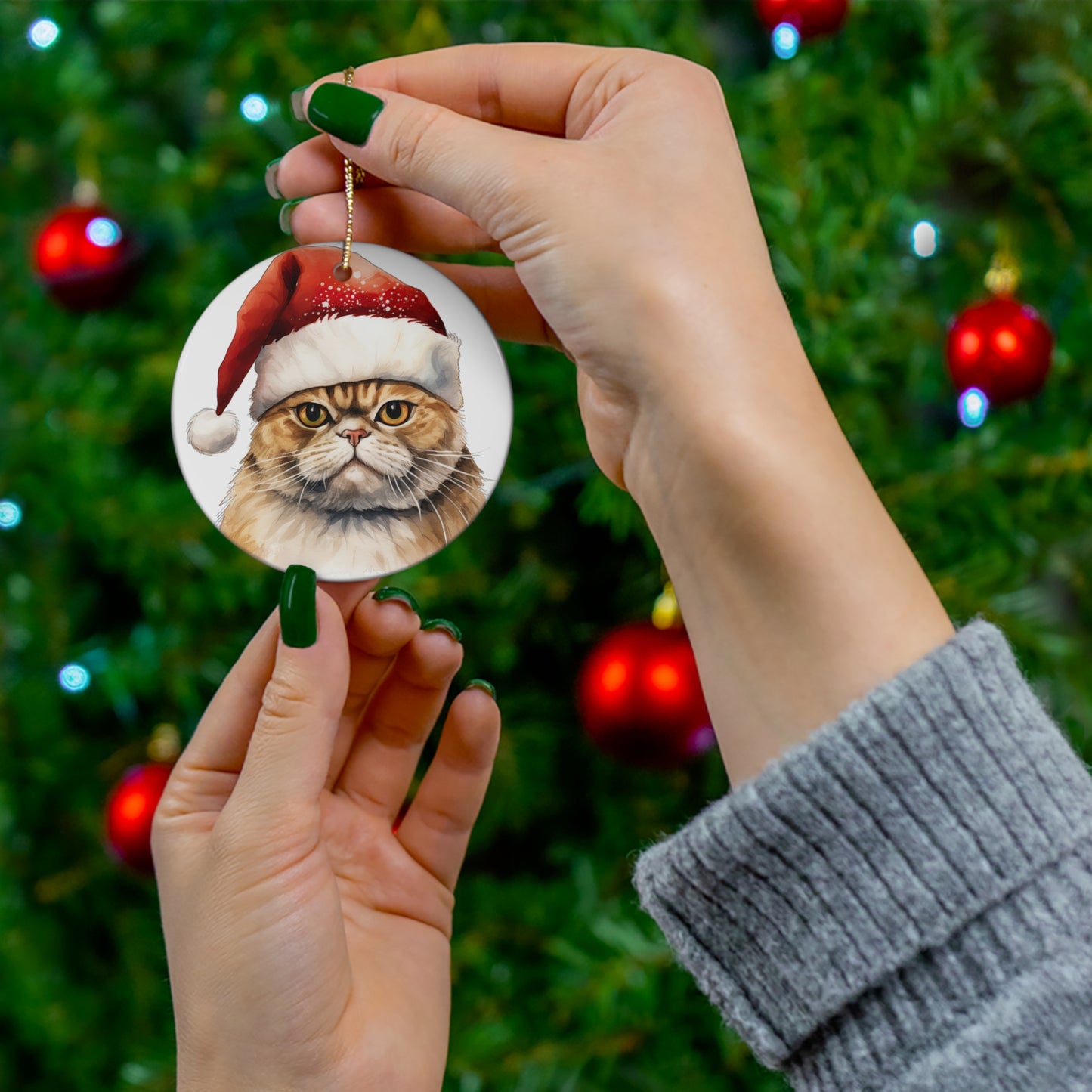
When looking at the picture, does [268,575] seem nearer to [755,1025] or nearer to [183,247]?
[183,247]

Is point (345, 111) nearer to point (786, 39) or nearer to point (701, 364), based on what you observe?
point (701, 364)

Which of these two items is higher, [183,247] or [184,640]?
[183,247]

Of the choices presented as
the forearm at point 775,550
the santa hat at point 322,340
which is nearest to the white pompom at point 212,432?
the santa hat at point 322,340

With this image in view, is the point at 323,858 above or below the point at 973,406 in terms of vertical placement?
below

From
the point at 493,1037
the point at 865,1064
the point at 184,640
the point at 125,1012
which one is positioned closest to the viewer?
the point at 865,1064

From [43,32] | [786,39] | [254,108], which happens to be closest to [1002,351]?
[786,39]

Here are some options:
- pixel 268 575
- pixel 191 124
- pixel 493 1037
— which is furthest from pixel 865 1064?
pixel 191 124
